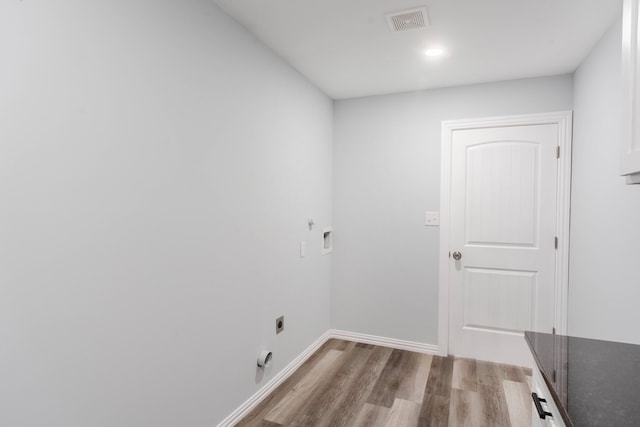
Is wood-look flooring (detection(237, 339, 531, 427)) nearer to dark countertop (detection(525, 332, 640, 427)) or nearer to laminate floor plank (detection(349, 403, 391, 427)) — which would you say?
laminate floor plank (detection(349, 403, 391, 427))

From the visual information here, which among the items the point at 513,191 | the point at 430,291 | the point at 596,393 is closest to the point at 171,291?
the point at 596,393

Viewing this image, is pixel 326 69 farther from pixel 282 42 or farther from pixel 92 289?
pixel 92 289

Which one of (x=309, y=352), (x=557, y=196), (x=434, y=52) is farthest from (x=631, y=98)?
(x=309, y=352)

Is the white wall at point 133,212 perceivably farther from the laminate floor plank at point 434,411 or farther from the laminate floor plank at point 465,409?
the laminate floor plank at point 465,409

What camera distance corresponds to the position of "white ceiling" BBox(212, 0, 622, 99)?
1901mm

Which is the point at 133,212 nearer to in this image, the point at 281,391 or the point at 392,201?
the point at 281,391

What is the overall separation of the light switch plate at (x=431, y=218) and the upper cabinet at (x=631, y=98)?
1.89 meters

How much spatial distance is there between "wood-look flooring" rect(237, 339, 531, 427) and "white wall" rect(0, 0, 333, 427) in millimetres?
277

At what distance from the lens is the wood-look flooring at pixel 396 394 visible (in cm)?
219

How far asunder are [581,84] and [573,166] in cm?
59

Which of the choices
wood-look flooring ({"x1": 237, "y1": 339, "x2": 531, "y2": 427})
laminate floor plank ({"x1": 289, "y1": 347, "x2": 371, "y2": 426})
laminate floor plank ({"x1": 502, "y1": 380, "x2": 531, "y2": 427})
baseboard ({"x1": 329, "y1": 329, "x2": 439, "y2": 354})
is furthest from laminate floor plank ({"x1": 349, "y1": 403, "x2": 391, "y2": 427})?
baseboard ({"x1": 329, "y1": 329, "x2": 439, "y2": 354})

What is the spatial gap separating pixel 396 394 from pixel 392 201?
5.28ft

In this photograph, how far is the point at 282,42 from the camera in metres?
2.34

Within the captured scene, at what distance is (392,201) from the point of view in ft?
10.9
